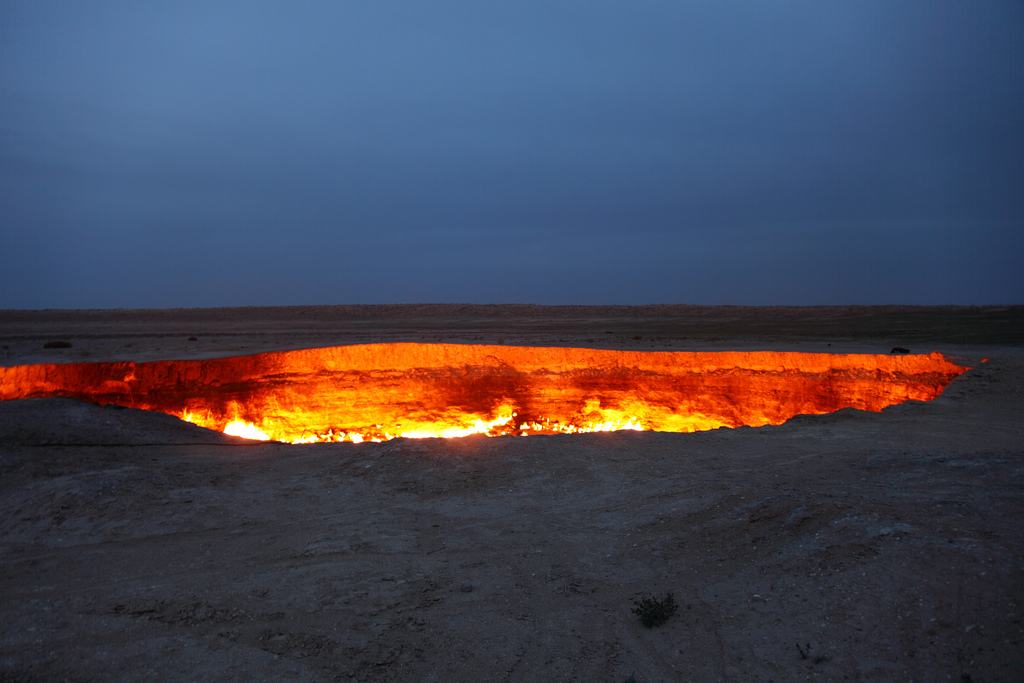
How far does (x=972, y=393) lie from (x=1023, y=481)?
224 inches

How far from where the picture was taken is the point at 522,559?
4250 mm

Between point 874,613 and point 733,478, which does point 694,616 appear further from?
point 733,478

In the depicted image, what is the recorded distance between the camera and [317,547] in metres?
4.48

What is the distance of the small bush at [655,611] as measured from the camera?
3424 millimetres

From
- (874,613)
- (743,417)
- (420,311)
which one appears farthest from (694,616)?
(420,311)

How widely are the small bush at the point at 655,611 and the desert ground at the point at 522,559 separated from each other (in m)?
0.05

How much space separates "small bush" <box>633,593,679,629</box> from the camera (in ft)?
11.2

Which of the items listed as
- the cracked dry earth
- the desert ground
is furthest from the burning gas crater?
the cracked dry earth

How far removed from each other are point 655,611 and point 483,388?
33.4 ft

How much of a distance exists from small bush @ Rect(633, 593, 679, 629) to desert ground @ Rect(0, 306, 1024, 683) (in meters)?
0.05

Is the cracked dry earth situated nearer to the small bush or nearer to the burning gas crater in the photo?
the small bush

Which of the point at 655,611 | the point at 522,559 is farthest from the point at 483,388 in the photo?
the point at 655,611

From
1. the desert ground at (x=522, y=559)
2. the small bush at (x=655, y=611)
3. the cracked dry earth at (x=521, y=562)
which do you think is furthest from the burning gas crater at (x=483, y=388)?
the small bush at (x=655, y=611)

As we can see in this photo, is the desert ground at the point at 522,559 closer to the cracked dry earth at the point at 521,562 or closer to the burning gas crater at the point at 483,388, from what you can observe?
the cracked dry earth at the point at 521,562
